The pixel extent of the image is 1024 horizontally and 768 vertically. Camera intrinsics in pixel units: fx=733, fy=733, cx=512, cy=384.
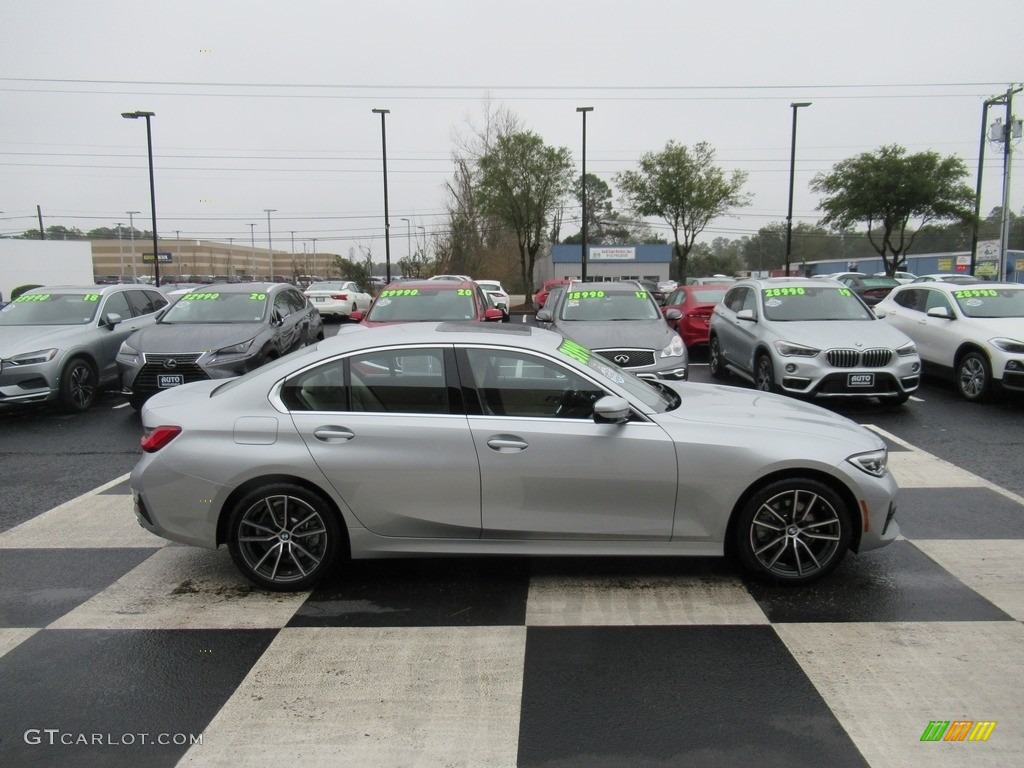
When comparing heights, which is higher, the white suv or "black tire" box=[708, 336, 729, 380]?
the white suv

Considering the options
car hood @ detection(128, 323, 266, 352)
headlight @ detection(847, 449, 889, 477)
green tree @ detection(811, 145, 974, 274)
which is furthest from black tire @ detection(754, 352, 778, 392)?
green tree @ detection(811, 145, 974, 274)

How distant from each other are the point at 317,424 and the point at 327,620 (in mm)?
1080

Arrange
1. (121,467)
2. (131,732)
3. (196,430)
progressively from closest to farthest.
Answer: (131,732), (196,430), (121,467)

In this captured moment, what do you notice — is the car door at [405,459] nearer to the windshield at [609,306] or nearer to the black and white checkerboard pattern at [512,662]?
the black and white checkerboard pattern at [512,662]

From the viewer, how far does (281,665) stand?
3510mm

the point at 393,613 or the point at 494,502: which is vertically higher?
the point at 494,502

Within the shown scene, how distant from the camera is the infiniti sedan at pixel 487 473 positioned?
4.10 metres

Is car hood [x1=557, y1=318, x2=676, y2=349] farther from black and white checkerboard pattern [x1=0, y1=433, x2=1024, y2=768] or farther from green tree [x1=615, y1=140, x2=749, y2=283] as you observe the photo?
green tree [x1=615, y1=140, x2=749, y2=283]

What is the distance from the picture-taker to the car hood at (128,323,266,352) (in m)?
9.27

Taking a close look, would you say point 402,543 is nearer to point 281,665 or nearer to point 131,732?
point 281,665

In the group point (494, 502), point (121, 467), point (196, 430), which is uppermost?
point (196, 430)

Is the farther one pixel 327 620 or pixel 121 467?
pixel 121 467

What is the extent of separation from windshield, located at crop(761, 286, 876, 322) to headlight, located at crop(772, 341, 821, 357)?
99cm

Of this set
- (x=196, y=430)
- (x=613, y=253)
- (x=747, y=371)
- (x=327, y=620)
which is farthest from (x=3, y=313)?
(x=613, y=253)
